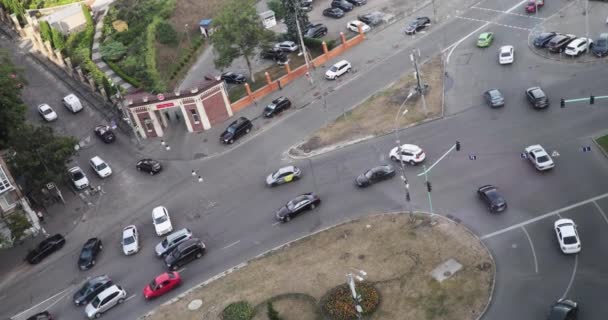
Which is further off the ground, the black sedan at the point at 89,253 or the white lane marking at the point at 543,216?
the black sedan at the point at 89,253

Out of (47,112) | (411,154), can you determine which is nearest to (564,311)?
(411,154)

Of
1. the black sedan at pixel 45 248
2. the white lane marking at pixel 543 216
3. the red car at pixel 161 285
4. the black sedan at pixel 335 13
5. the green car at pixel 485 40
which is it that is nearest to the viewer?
the white lane marking at pixel 543 216

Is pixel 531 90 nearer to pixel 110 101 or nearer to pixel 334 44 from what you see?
pixel 334 44

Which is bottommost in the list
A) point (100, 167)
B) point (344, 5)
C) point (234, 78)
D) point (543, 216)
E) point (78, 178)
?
point (543, 216)

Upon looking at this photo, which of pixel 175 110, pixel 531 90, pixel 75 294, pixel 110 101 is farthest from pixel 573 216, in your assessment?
pixel 110 101

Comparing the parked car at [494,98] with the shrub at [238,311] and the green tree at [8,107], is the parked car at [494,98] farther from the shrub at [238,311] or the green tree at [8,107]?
the green tree at [8,107]

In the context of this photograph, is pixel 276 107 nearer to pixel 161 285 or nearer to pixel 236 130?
pixel 236 130

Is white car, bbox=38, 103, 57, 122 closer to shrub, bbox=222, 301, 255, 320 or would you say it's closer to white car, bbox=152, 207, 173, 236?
white car, bbox=152, 207, 173, 236

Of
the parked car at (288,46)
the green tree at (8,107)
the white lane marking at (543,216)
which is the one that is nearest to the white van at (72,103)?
the green tree at (8,107)

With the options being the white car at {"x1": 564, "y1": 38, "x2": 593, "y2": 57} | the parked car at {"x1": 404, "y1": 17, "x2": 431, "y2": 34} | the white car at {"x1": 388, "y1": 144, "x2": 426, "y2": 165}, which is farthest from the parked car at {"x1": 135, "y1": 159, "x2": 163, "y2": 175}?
the white car at {"x1": 564, "y1": 38, "x2": 593, "y2": 57}
